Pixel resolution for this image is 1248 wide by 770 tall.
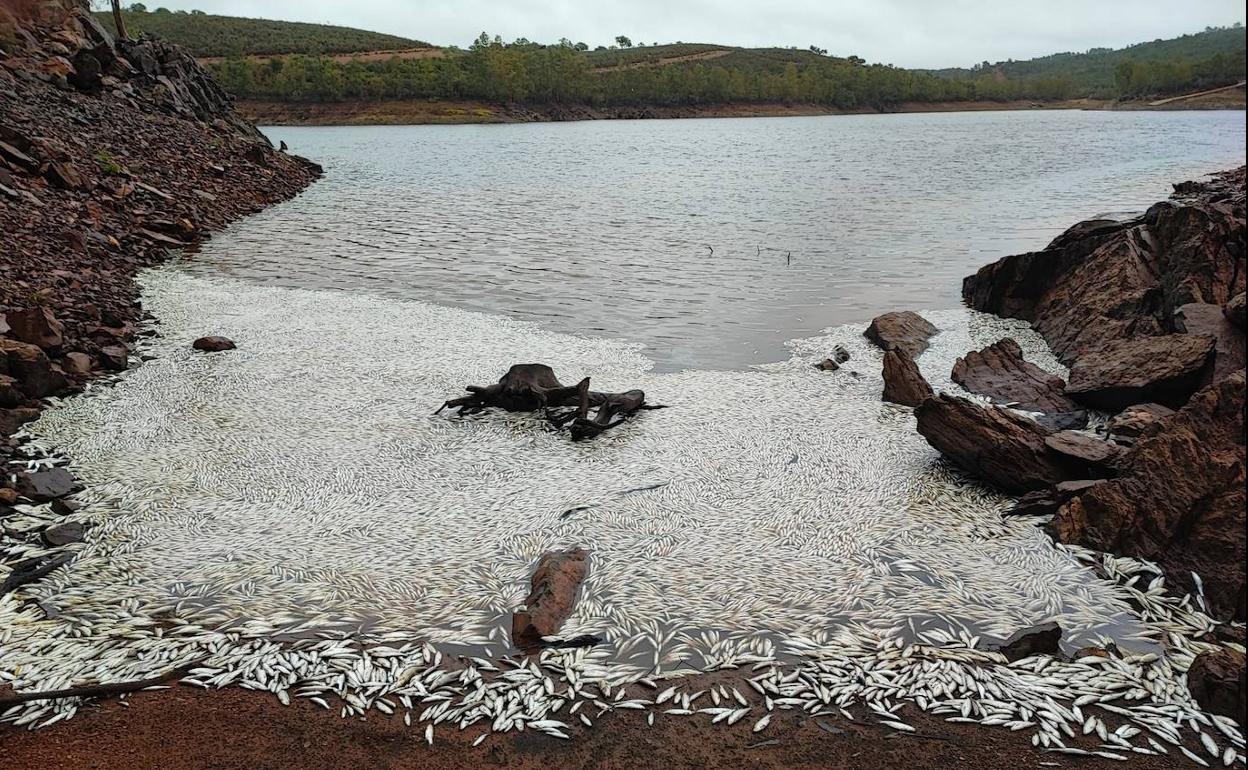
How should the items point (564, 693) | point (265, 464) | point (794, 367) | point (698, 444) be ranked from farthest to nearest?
point (794, 367), point (698, 444), point (265, 464), point (564, 693)

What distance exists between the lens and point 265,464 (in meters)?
7.55

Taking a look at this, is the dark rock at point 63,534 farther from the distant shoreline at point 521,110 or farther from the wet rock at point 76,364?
the distant shoreline at point 521,110

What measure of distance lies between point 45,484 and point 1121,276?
11833 mm

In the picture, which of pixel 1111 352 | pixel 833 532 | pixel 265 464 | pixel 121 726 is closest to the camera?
pixel 121 726

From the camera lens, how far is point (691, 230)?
23531 mm

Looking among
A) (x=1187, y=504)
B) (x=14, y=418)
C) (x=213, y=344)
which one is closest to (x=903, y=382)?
(x=1187, y=504)

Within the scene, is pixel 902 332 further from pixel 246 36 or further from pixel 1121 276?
pixel 246 36

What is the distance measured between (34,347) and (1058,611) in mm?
9703

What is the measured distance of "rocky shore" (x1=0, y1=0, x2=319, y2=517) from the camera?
9344 millimetres

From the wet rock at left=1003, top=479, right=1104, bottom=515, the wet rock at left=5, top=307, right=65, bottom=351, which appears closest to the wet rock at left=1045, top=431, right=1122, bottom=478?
the wet rock at left=1003, top=479, right=1104, bottom=515

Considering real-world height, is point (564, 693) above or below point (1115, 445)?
below

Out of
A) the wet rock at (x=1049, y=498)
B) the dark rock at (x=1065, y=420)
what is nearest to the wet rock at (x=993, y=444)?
the wet rock at (x=1049, y=498)

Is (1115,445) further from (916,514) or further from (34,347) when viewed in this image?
(34,347)

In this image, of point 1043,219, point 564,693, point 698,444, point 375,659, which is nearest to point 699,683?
point 564,693
